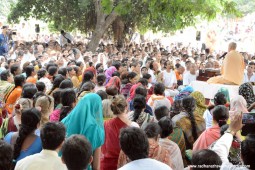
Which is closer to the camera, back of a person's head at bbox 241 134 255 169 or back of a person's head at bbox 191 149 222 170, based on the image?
back of a person's head at bbox 241 134 255 169

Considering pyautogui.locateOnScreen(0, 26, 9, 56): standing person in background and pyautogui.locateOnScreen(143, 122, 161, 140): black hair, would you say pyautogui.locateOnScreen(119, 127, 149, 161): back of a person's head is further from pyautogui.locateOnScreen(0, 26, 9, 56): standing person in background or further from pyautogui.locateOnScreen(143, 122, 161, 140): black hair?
pyautogui.locateOnScreen(0, 26, 9, 56): standing person in background

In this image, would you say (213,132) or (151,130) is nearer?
(151,130)

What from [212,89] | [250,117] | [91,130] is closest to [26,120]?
[91,130]

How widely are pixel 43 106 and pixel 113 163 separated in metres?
1.01

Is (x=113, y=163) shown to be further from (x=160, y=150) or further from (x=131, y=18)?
(x=131, y=18)

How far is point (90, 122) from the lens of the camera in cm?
457

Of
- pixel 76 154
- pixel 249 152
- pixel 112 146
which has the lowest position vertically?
pixel 112 146

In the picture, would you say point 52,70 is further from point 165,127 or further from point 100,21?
point 100,21

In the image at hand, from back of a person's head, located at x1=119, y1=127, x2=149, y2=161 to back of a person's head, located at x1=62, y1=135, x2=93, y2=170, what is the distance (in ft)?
0.89

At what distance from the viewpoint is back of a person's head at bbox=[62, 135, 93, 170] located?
3279 mm

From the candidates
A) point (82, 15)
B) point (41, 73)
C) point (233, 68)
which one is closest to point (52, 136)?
point (41, 73)

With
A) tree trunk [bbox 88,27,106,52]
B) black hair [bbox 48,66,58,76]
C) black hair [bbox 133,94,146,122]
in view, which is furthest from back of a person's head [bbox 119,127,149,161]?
tree trunk [bbox 88,27,106,52]

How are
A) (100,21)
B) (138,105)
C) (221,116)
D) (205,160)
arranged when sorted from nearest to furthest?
1. (205,160)
2. (221,116)
3. (138,105)
4. (100,21)

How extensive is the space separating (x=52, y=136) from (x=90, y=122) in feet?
2.87
